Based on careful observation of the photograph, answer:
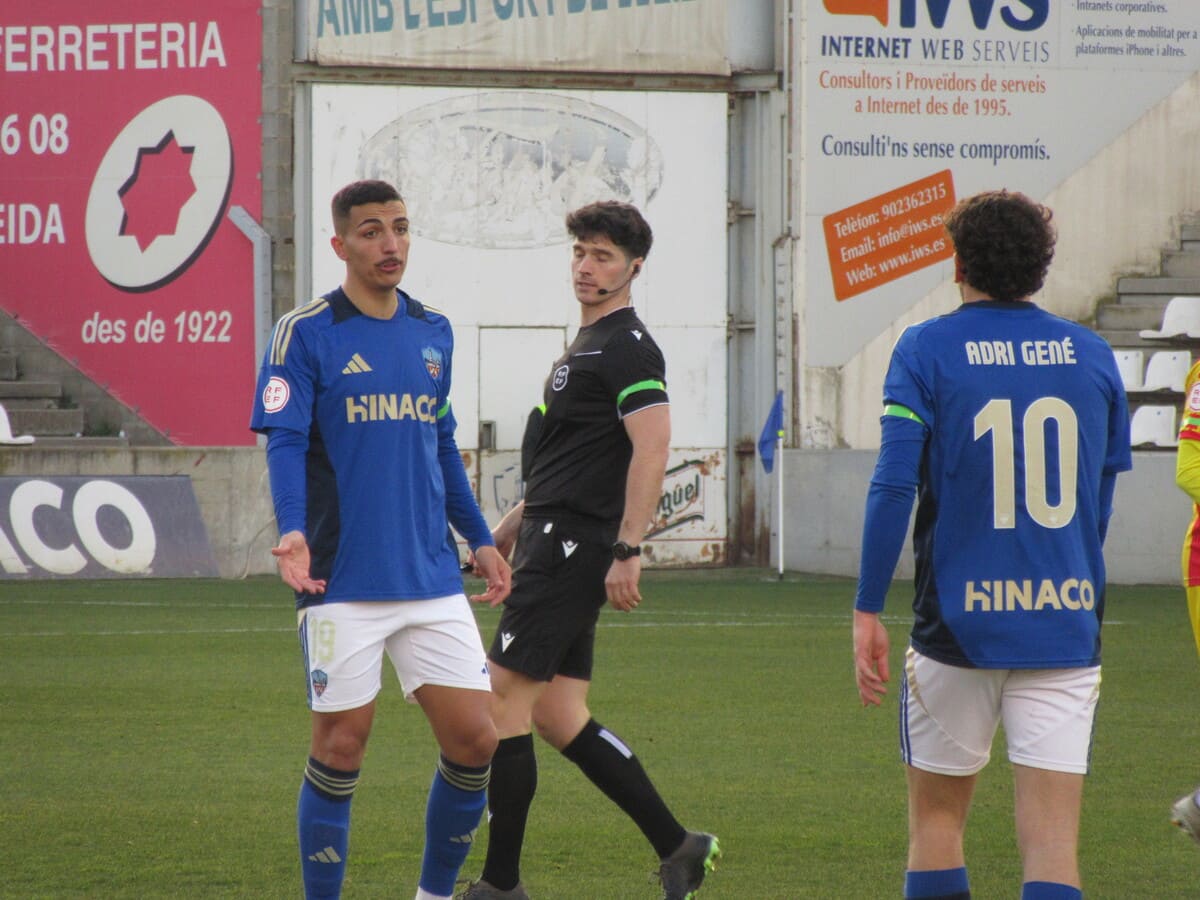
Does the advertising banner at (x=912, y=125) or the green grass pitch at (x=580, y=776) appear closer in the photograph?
the green grass pitch at (x=580, y=776)

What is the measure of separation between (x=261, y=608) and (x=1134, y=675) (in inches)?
298

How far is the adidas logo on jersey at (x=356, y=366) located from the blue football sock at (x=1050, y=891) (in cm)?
219

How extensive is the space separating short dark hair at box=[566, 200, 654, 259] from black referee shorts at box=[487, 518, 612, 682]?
0.91 meters

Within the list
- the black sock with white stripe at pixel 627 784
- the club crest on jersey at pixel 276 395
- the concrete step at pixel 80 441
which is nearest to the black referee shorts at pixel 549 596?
the black sock with white stripe at pixel 627 784

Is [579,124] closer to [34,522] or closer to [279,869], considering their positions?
[34,522]

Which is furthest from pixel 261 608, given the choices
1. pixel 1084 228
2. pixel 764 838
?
pixel 1084 228

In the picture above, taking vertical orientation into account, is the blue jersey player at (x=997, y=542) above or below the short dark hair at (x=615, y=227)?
below

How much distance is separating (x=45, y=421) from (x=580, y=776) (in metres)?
16.4

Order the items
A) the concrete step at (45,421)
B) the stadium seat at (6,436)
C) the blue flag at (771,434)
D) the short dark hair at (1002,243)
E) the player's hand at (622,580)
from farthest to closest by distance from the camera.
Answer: the concrete step at (45,421), the blue flag at (771,434), the stadium seat at (6,436), the player's hand at (622,580), the short dark hair at (1002,243)

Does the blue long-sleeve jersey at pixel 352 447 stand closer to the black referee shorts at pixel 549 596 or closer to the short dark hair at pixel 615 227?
the black referee shorts at pixel 549 596

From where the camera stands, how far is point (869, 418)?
2305 cm

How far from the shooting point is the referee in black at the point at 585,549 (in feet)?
18.3

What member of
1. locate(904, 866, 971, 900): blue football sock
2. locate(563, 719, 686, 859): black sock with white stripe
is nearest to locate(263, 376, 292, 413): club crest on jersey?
locate(563, 719, 686, 859): black sock with white stripe

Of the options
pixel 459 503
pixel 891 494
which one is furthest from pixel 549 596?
pixel 891 494
